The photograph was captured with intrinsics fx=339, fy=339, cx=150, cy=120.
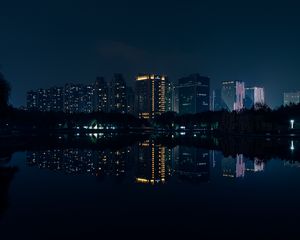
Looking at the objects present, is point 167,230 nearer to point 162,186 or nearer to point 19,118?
point 162,186

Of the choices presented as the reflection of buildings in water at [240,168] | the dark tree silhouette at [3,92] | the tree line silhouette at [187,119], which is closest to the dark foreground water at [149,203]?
the reflection of buildings in water at [240,168]

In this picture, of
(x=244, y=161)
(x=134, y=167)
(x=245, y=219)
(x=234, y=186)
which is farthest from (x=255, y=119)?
(x=245, y=219)

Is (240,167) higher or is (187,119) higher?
(187,119)

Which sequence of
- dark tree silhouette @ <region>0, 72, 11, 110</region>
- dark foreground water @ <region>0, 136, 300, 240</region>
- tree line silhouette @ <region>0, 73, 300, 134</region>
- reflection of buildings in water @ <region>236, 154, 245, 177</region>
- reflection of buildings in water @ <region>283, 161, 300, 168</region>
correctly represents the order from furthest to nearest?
tree line silhouette @ <region>0, 73, 300, 134</region> → dark tree silhouette @ <region>0, 72, 11, 110</region> → reflection of buildings in water @ <region>283, 161, 300, 168</region> → reflection of buildings in water @ <region>236, 154, 245, 177</region> → dark foreground water @ <region>0, 136, 300, 240</region>

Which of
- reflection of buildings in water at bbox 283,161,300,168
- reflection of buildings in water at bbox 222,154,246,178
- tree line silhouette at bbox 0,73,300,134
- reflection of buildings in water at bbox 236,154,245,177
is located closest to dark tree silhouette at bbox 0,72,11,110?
tree line silhouette at bbox 0,73,300,134

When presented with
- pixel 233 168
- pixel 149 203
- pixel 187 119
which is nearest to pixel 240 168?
pixel 233 168

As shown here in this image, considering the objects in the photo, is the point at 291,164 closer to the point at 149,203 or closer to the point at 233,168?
the point at 233,168

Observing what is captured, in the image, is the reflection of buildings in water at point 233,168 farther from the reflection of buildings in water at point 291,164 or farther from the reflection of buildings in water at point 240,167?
the reflection of buildings in water at point 291,164

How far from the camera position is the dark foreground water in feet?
35.4

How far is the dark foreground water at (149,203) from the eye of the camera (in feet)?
35.4

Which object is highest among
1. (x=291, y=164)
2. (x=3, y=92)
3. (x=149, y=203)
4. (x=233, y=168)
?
(x=3, y=92)

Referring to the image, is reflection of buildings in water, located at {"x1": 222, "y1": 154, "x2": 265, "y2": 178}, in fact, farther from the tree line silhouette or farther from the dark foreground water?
the tree line silhouette

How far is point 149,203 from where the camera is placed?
14.5 metres

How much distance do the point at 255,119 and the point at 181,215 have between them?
7761 centimetres
